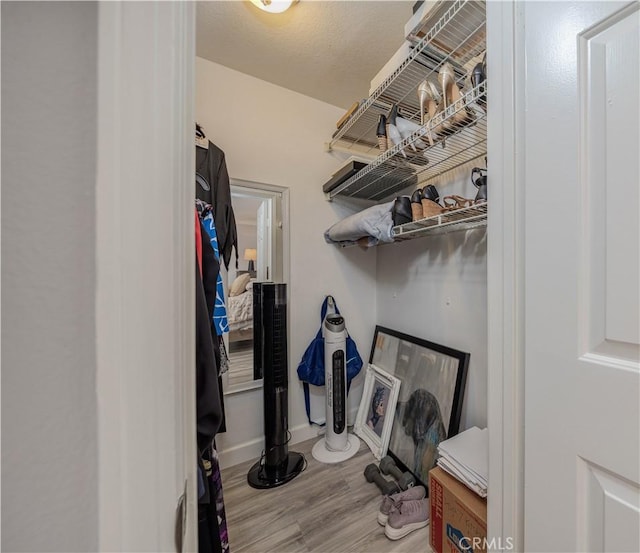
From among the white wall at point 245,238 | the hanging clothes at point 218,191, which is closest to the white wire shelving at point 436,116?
the white wall at point 245,238

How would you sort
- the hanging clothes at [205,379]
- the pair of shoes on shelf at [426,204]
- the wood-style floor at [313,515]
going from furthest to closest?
1. the pair of shoes on shelf at [426,204]
2. the wood-style floor at [313,515]
3. the hanging clothes at [205,379]

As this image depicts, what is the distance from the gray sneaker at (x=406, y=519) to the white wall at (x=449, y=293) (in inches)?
17.6

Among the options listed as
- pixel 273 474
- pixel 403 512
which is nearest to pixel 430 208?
pixel 403 512

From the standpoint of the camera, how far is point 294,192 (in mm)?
1784

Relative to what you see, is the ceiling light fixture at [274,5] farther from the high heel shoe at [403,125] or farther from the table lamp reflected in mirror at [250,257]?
the table lamp reflected in mirror at [250,257]

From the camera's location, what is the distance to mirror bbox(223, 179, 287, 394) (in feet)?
5.34

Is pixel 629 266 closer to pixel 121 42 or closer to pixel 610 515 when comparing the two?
pixel 610 515

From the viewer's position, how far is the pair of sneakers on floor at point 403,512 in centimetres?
112

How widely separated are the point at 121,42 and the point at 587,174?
2.81ft

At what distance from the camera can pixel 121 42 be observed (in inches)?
11.9

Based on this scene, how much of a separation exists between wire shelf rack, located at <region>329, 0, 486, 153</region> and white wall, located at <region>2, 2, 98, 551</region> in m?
1.17

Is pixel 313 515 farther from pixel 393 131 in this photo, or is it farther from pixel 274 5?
pixel 274 5

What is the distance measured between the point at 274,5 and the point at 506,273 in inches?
58.1

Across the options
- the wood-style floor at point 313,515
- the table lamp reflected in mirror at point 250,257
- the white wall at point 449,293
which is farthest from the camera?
the table lamp reflected in mirror at point 250,257
